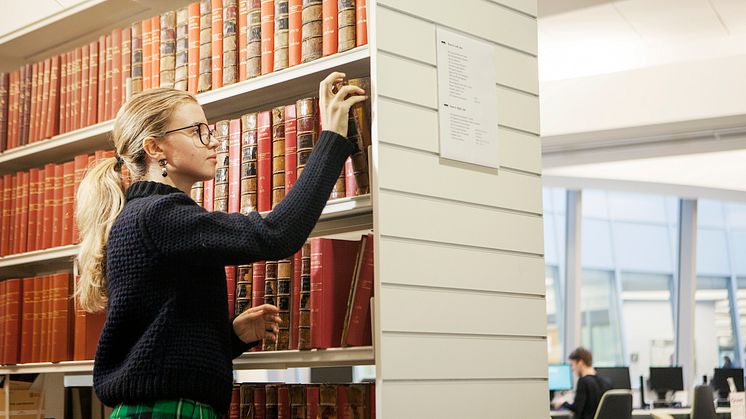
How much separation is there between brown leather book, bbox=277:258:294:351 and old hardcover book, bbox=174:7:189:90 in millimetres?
727

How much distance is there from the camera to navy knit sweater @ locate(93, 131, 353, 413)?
1752 mm

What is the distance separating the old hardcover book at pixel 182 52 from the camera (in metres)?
2.60

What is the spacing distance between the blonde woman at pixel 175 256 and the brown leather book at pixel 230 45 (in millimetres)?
457

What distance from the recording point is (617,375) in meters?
8.68

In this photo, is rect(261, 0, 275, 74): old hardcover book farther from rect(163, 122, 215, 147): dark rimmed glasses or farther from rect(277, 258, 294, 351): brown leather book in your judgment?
rect(277, 258, 294, 351): brown leather book

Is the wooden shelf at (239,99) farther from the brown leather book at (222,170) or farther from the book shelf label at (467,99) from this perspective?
the book shelf label at (467,99)

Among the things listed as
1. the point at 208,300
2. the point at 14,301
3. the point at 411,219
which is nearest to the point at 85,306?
the point at 208,300

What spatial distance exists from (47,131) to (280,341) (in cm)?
147

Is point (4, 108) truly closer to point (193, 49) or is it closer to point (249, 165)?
point (193, 49)

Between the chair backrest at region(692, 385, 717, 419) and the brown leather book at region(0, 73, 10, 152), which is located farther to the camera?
the chair backrest at region(692, 385, 717, 419)

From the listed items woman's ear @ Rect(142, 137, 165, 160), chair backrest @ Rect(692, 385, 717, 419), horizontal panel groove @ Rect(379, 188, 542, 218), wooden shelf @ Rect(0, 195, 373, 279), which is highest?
woman's ear @ Rect(142, 137, 165, 160)

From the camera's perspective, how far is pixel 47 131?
10.1 feet

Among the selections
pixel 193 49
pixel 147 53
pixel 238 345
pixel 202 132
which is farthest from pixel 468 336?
pixel 147 53

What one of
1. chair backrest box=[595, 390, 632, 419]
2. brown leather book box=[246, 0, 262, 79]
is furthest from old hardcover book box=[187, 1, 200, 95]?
chair backrest box=[595, 390, 632, 419]
